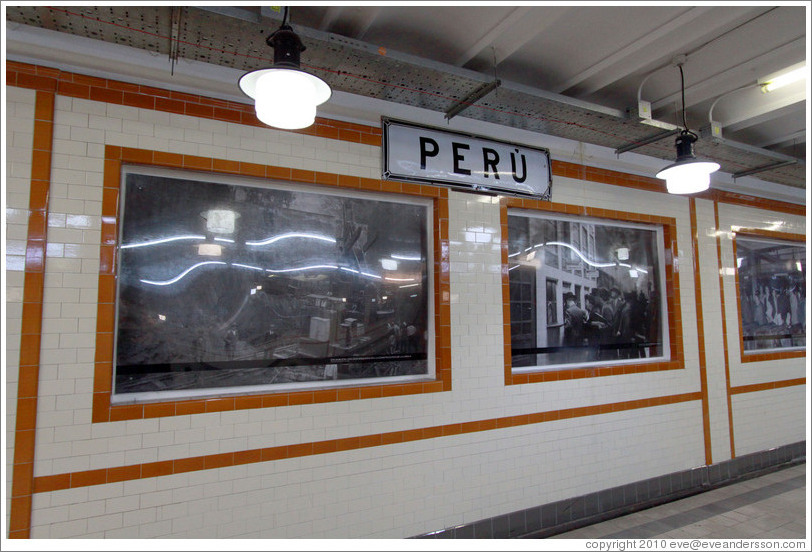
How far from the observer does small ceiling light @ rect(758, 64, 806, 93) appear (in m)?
3.40

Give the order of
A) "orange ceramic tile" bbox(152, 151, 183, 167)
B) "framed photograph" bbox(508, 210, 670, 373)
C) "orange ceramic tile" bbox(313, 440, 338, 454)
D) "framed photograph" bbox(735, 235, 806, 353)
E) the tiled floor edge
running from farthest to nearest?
"framed photograph" bbox(735, 235, 806, 353), "framed photograph" bbox(508, 210, 670, 373), the tiled floor edge, "orange ceramic tile" bbox(313, 440, 338, 454), "orange ceramic tile" bbox(152, 151, 183, 167)

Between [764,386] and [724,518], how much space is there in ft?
7.09

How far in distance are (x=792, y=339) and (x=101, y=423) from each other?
7708mm

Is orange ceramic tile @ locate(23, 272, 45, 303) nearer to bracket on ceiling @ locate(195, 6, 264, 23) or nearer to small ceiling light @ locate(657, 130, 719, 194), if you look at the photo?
bracket on ceiling @ locate(195, 6, 264, 23)

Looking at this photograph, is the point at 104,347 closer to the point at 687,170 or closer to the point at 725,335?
the point at 687,170

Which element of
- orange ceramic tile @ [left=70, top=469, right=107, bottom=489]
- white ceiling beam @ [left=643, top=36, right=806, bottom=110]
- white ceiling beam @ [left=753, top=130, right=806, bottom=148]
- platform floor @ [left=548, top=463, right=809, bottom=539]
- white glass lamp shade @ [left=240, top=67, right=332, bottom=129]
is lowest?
platform floor @ [left=548, top=463, right=809, bottom=539]

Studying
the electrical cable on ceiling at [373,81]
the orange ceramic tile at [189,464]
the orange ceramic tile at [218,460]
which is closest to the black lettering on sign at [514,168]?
the electrical cable on ceiling at [373,81]

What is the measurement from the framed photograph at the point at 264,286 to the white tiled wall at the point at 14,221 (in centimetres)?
46

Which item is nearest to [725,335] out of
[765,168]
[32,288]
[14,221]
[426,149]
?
[765,168]

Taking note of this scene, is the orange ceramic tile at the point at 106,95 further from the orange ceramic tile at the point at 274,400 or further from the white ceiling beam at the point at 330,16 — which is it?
the orange ceramic tile at the point at 274,400

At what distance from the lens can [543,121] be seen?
352cm

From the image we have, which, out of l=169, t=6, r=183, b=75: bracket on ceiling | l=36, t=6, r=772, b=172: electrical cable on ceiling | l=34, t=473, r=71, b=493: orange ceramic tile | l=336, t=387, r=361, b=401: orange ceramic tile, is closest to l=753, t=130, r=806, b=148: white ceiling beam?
l=36, t=6, r=772, b=172: electrical cable on ceiling

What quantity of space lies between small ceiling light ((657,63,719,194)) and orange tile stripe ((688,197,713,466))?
202 centimetres

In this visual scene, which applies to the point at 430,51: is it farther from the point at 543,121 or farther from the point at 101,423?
the point at 101,423
